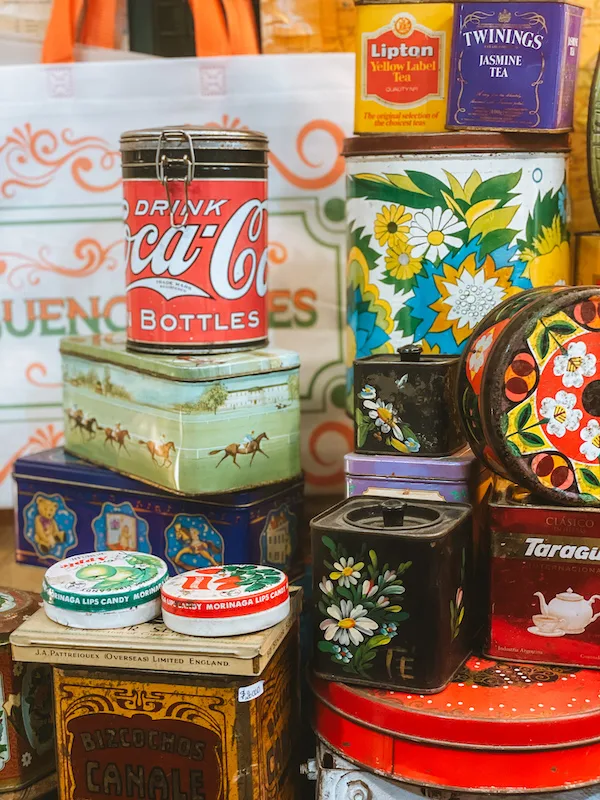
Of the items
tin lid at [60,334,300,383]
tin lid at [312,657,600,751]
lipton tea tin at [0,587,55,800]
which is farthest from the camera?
tin lid at [60,334,300,383]

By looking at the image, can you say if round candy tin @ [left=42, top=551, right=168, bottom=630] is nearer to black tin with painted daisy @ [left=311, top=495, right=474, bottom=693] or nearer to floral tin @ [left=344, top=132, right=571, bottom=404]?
black tin with painted daisy @ [left=311, top=495, right=474, bottom=693]

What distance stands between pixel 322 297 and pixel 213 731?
106 centimetres

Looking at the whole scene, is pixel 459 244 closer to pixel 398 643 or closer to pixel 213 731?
pixel 398 643

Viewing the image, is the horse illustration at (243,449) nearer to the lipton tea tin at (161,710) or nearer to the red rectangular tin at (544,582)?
the lipton tea tin at (161,710)

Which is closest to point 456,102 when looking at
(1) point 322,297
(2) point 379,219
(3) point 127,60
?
(2) point 379,219

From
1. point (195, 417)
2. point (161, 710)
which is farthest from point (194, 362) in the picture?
point (161, 710)

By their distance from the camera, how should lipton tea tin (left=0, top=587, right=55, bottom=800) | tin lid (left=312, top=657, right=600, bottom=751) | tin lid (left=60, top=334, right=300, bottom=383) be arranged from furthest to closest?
1. tin lid (left=60, top=334, right=300, bottom=383)
2. lipton tea tin (left=0, top=587, right=55, bottom=800)
3. tin lid (left=312, top=657, right=600, bottom=751)

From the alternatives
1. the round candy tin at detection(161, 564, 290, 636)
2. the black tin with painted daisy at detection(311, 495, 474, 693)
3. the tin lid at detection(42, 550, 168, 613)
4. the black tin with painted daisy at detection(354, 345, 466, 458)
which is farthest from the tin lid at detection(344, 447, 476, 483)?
the tin lid at detection(42, 550, 168, 613)

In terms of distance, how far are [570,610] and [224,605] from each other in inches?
18.0

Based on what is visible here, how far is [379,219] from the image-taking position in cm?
172

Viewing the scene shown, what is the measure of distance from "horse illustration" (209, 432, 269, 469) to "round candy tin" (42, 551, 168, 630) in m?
0.26

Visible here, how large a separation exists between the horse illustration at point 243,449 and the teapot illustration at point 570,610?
0.53 m

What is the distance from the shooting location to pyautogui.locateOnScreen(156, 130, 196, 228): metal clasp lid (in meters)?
1.63

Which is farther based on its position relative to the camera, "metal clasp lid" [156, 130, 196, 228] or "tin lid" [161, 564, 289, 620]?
"metal clasp lid" [156, 130, 196, 228]
